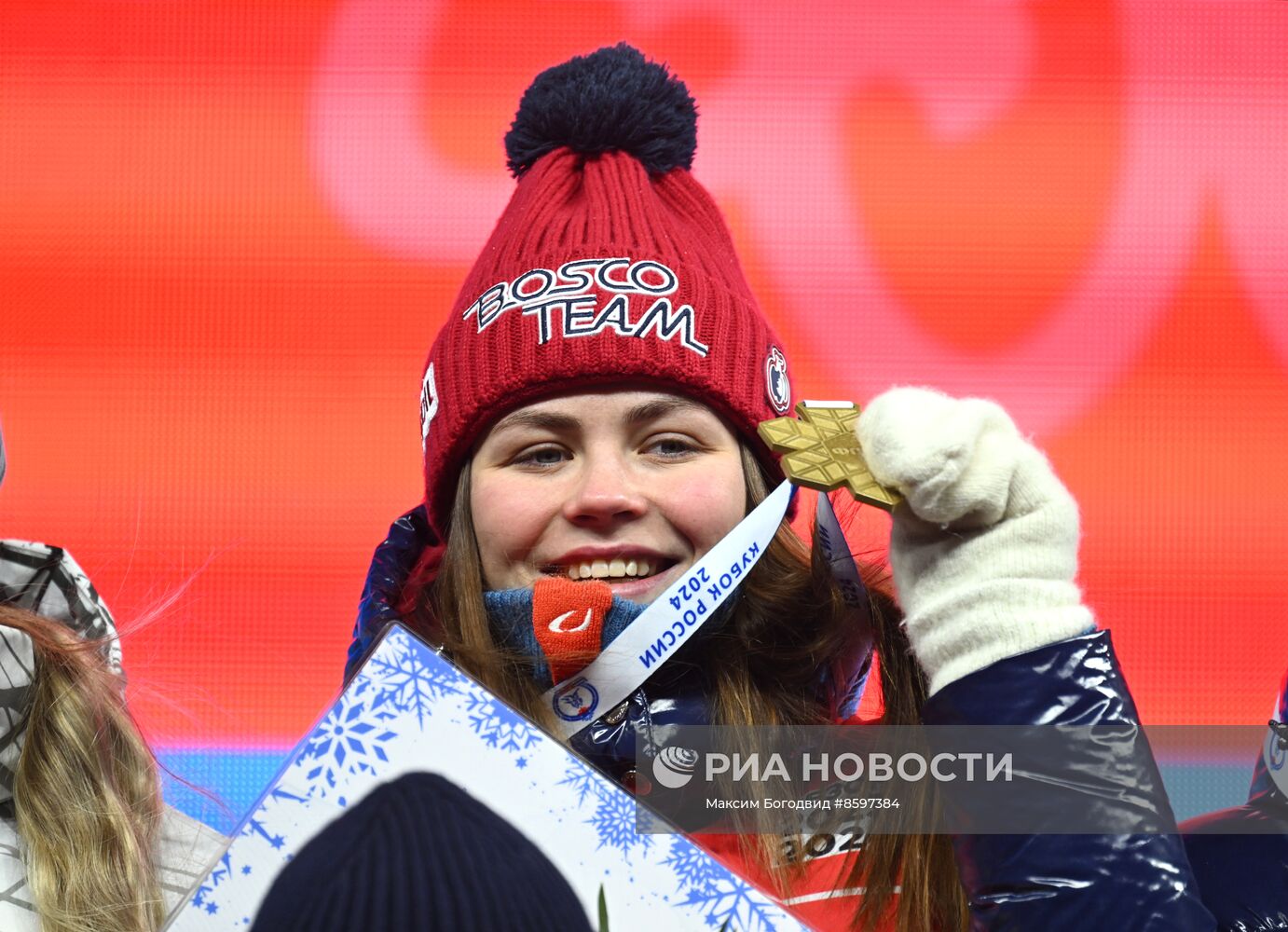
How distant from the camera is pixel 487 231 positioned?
2098mm

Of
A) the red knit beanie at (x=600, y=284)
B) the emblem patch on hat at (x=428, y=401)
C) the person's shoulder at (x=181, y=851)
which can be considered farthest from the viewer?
the emblem patch on hat at (x=428, y=401)

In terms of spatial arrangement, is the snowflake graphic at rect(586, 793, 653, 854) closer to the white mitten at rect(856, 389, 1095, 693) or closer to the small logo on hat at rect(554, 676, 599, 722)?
the white mitten at rect(856, 389, 1095, 693)

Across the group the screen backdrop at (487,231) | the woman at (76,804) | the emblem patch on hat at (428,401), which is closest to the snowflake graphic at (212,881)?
the woman at (76,804)

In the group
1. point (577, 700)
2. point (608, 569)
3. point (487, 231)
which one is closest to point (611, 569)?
point (608, 569)

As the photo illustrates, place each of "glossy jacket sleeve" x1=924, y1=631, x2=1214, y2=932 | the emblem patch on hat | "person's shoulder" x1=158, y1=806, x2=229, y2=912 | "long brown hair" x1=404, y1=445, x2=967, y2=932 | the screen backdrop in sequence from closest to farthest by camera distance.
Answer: "glossy jacket sleeve" x1=924, y1=631, x2=1214, y2=932, "person's shoulder" x1=158, y1=806, x2=229, y2=912, "long brown hair" x1=404, y1=445, x2=967, y2=932, the emblem patch on hat, the screen backdrop

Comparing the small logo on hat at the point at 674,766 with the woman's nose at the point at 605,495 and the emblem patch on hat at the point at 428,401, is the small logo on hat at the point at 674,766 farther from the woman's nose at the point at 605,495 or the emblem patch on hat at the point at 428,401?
the emblem patch on hat at the point at 428,401

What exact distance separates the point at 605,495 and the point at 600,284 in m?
0.24

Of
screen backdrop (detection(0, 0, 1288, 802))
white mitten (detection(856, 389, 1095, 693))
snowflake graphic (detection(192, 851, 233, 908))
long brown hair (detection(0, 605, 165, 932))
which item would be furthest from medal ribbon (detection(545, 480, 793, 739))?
screen backdrop (detection(0, 0, 1288, 802))

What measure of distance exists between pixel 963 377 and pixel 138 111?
3.87 ft

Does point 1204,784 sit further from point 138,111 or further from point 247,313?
point 138,111

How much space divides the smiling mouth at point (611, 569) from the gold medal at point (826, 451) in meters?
0.28

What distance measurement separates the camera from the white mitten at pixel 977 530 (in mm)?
989

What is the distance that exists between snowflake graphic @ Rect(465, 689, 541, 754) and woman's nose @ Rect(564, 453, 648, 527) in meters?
0.48

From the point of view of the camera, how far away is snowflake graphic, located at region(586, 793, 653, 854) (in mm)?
821
